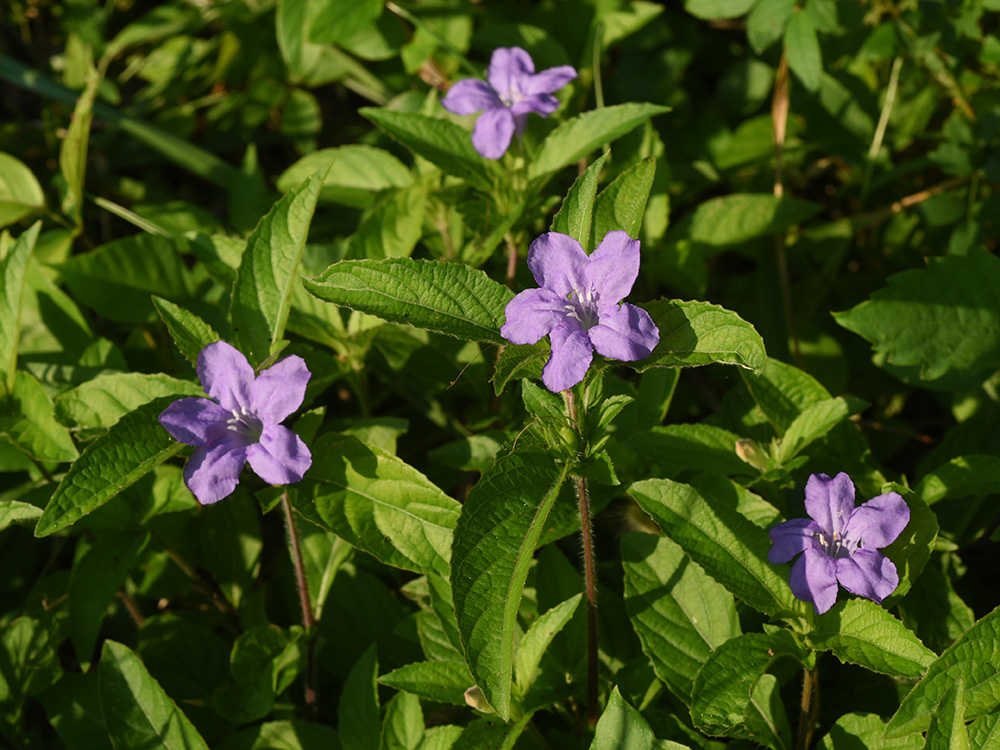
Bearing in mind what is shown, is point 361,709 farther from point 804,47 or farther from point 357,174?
point 804,47

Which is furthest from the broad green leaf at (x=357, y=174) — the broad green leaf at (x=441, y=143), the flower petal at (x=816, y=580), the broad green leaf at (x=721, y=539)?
the flower petal at (x=816, y=580)

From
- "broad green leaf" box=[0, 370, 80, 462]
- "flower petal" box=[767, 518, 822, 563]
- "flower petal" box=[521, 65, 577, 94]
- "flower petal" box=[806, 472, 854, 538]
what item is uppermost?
"flower petal" box=[521, 65, 577, 94]

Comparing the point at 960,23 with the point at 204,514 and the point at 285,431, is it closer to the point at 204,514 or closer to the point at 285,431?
the point at 285,431

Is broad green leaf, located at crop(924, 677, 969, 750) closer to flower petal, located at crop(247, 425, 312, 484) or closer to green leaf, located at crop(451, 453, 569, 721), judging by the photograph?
green leaf, located at crop(451, 453, 569, 721)

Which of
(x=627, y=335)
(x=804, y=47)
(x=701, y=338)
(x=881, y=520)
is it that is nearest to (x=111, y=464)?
(x=627, y=335)

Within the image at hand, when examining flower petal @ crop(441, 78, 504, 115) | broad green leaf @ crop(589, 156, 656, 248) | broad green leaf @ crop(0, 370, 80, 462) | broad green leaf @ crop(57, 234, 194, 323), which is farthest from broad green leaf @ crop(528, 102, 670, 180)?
broad green leaf @ crop(0, 370, 80, 462)

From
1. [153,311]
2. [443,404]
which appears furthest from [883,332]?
[153,311]

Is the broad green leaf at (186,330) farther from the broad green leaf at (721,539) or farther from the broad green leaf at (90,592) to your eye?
the broad green leaf at (721,539)
